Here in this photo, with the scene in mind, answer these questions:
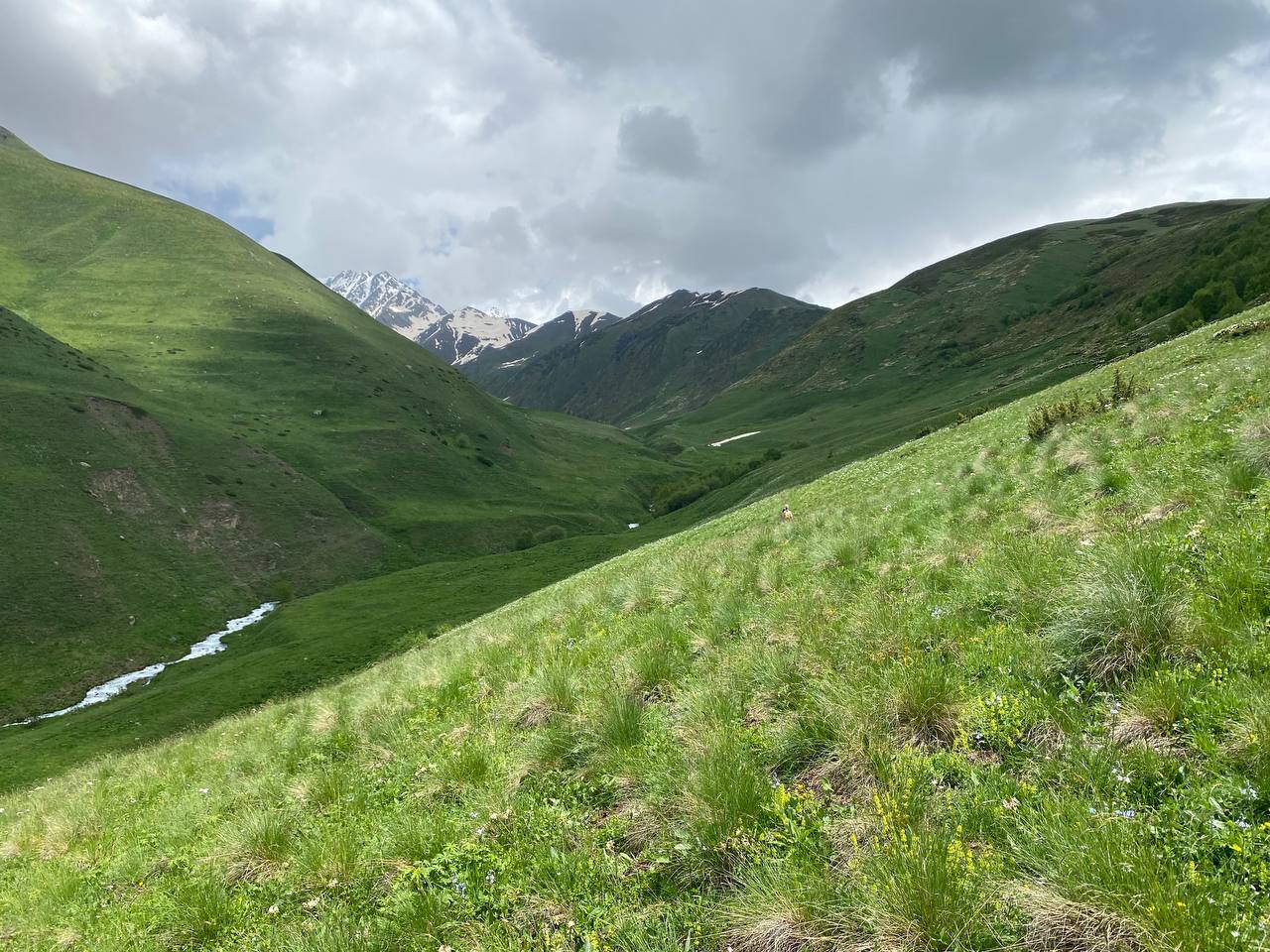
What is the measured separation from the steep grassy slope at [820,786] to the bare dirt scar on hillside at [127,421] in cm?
10929

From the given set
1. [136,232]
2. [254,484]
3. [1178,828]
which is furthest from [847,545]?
[136,232]

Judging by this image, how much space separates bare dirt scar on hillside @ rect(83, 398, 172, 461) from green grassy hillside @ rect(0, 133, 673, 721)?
312 mm

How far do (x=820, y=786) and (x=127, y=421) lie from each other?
4944 inches

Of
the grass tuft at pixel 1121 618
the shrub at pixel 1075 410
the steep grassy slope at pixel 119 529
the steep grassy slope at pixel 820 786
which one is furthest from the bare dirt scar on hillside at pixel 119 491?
the grass tuft at pixel 1121 618

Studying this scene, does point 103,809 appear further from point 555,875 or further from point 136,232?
point 136,232

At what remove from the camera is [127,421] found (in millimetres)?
97000

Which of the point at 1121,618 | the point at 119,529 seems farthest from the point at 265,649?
the point at 1121,618

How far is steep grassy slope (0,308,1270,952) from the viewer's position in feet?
11.8

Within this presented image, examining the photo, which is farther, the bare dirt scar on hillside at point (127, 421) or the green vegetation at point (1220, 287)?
the bare dirt scar on hillside at point (127, 421)

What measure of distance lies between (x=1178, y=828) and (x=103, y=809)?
16275 millimetres

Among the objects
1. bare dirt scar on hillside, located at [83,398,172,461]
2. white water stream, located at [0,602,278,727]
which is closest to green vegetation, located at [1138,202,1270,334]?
white water stream, located at [0,602,278,727]

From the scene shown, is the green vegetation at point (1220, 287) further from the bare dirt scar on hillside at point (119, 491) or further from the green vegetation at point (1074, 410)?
the bare dirt scar on hillside at point (119, 491)

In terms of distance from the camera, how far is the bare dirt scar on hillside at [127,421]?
308 ft

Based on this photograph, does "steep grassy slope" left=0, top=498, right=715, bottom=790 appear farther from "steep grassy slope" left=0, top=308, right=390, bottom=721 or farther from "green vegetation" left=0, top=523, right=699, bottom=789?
"steep grassy slope" left=0, top=308, right=390, bottom=721
